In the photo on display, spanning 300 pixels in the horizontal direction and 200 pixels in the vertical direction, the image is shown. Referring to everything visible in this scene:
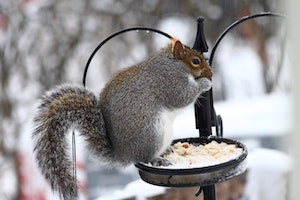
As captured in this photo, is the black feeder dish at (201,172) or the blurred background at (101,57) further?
the blurred background at (101,57)

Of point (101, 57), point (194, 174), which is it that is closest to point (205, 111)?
point (194, 174)

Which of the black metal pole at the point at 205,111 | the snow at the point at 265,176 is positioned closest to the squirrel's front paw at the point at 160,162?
the black metal pole at the point at 205,111

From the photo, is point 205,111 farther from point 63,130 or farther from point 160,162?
point 63,130

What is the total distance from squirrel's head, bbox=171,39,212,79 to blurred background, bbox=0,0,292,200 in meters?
1.43

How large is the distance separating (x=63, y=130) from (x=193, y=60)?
0.25m

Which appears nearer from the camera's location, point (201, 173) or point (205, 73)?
point (201, 173)

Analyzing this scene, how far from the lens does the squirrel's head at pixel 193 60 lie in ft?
3.22

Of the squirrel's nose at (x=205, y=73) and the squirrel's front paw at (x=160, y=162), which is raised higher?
the squirrel's nose at (x=205, y=73)

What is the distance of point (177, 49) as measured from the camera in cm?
98

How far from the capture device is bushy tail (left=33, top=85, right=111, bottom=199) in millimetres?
945

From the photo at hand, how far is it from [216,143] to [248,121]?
1452mm

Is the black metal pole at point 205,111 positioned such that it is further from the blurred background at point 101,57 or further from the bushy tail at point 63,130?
the blurred background at point 101,57

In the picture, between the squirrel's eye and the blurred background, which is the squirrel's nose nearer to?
the squirrel's eye

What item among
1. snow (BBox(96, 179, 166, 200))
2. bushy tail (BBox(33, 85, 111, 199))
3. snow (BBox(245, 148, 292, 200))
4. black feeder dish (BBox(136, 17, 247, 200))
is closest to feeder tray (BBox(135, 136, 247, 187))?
black feeder dish (BBox(136, 17, 247, 200))
